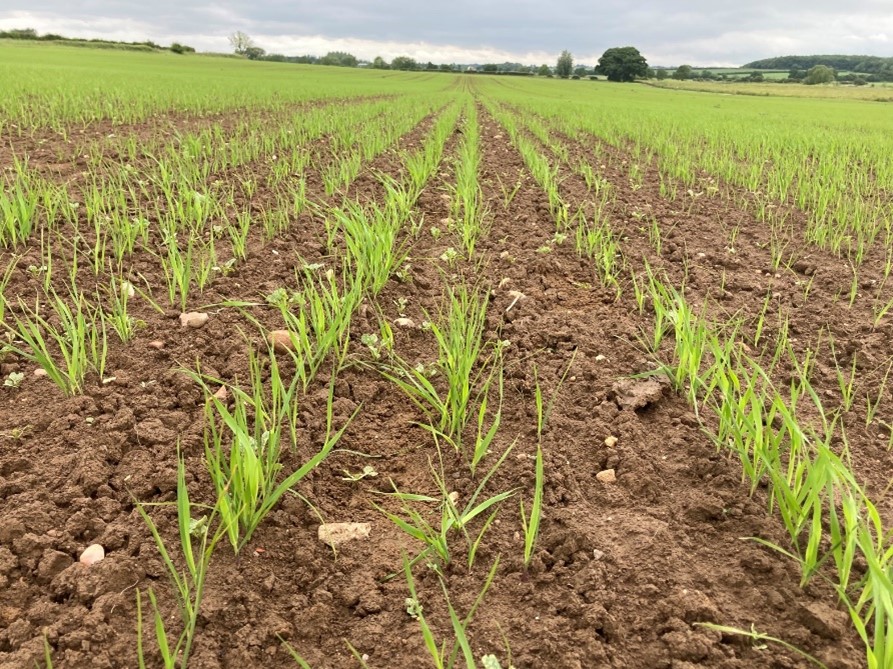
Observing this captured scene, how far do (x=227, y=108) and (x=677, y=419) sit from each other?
12.1m

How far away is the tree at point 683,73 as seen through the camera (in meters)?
75.9

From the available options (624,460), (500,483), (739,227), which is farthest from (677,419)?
(739,227)

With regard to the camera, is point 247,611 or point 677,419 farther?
point 677,419

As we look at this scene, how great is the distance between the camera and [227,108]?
11.6 meters

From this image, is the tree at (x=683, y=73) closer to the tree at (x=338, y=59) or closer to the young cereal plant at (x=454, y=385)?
the tree at (x=338, y=59)

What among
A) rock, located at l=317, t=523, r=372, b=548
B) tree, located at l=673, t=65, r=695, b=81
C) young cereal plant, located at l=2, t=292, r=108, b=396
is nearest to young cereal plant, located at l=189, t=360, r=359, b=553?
rock, located at l=317, t=523, r=372, b=548

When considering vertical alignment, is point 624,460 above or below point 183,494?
below

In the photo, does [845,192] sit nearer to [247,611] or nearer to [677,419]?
[677,419]

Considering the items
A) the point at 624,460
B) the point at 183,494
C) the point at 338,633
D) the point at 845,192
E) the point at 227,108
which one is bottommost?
the point at 338,633

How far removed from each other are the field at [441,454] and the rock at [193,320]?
3.1 inches

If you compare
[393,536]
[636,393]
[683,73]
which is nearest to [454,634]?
[393,536]

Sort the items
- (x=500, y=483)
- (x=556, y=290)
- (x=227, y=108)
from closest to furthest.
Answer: (x=500, y=483) < (x=556, y=290) < (x=227, y=108)

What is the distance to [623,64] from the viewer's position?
67500 mm

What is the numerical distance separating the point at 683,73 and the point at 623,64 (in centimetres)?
1472
